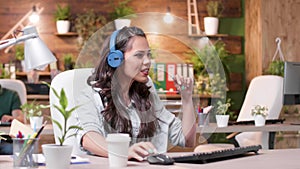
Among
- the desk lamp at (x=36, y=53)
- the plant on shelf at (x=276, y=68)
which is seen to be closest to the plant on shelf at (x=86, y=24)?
the plant on shelf at (x=276, y=68)

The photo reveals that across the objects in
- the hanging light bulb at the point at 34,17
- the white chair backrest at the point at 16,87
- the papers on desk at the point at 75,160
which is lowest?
the white chair backrest at the point at 16,87

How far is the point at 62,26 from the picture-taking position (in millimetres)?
6426

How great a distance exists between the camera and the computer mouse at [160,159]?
179cm

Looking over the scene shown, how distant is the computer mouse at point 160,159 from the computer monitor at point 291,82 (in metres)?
2.90

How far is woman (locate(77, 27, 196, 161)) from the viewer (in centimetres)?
171

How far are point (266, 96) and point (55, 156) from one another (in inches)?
147

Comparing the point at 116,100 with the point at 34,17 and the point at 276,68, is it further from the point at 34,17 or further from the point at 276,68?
the point at 34,17

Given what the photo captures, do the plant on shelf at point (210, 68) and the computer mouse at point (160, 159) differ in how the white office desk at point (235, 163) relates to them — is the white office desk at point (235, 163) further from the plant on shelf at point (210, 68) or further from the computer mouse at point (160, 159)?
the plant on shelf at point (210, 68)

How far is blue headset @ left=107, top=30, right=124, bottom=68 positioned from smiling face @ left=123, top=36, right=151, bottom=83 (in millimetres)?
26

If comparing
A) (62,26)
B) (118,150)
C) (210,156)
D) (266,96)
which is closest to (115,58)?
(118,150)

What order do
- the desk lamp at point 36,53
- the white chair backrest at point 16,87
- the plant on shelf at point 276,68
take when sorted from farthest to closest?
the plant on shelf at point 276,68 → the white chair backrest at point 16,87 → the desk lamp at point 36,53

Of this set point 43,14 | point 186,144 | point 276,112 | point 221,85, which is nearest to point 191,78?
point 221,85

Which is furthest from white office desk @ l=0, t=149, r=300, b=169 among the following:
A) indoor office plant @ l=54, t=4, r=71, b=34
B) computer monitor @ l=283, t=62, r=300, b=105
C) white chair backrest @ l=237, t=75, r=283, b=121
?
indoor office plant @ l=54, t=4, r=71, b=34

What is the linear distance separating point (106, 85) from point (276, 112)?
3.48m
